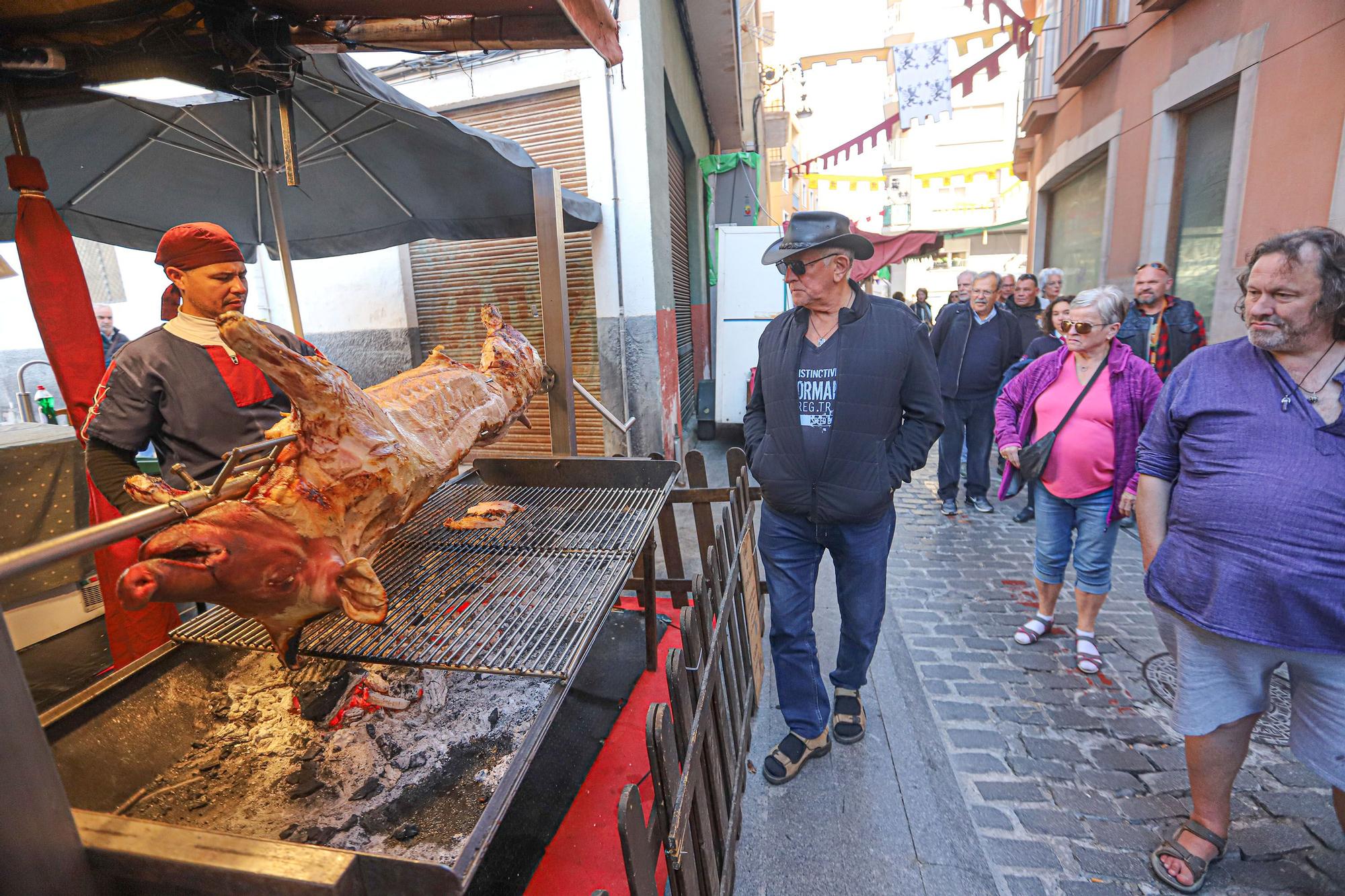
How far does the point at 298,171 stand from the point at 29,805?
15.4 ft

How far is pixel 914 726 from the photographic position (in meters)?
2.86

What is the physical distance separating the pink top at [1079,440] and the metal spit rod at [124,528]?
11.7 ft

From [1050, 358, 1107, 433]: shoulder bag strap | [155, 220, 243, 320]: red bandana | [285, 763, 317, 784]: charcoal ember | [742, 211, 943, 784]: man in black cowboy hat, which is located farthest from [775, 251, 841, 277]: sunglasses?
[285, 763, 317, 784]: charcoal ember

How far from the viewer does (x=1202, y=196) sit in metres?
6.23

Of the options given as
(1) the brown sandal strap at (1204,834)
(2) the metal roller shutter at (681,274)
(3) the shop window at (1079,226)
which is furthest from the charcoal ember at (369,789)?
(3) the shop window at (1079,226)

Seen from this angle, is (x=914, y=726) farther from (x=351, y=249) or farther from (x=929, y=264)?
(x=929, y=264)

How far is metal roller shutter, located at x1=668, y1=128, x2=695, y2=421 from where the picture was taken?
819 cm

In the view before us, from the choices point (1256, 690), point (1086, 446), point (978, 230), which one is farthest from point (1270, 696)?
point (978, 230)

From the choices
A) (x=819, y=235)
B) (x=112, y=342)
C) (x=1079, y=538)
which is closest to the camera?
(x=819, y=235)

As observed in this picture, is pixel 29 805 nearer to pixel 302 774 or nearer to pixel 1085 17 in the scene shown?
pixel 302 774

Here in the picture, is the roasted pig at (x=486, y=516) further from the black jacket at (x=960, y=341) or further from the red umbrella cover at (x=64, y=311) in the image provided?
the black jacket at (x=960, y=341)

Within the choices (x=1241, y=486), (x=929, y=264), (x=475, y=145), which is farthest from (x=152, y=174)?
(x=929, y=264)

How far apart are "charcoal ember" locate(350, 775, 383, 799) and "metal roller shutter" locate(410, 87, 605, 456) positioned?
14.6 feet

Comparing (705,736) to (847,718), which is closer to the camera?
(705,736)
